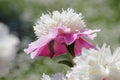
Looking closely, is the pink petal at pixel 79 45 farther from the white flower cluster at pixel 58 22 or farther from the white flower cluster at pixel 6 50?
the white flower cluster at pixel 6 50

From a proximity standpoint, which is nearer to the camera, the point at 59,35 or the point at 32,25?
the point at 59,35

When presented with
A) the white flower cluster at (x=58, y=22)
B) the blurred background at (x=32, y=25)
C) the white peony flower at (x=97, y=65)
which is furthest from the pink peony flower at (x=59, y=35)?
the blurred background at (x=32, y=25)

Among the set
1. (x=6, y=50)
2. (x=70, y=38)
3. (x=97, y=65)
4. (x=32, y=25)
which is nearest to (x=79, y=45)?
(x=70, y=38)

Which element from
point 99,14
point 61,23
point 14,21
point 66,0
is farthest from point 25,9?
point 61,23

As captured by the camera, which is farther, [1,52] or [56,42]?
[1,52]

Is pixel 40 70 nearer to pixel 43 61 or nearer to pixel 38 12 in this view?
pixel 43 61

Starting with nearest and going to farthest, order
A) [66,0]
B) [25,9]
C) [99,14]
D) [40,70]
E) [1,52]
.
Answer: [1,52], [40,70], [99,14], [66,0], [25,9]

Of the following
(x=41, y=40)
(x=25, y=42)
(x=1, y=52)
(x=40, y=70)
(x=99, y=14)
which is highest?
(x=99, y=14)

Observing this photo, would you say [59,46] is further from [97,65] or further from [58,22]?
[97,65]
